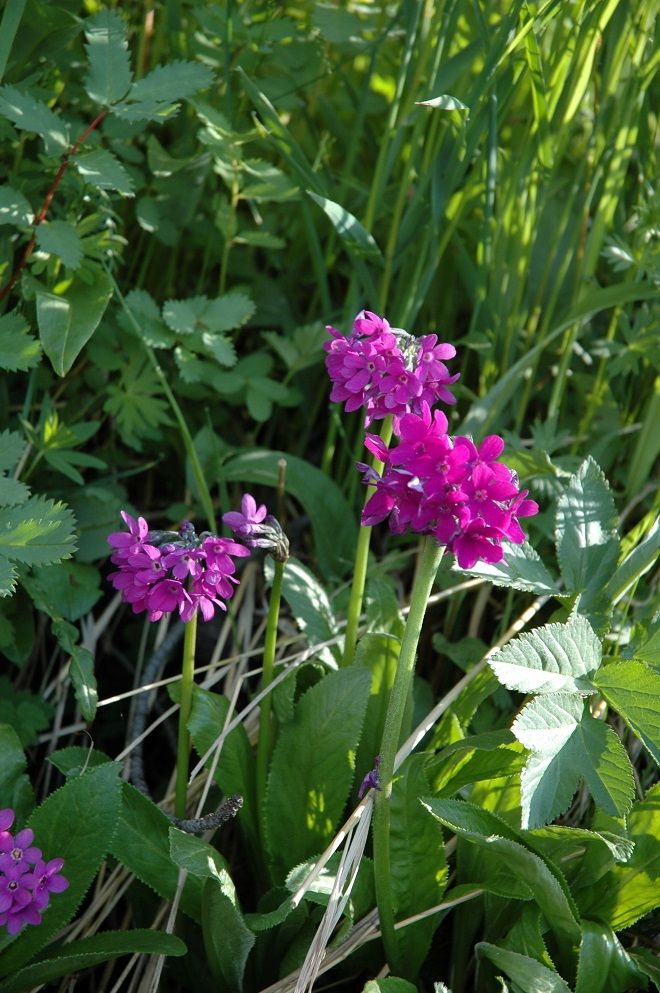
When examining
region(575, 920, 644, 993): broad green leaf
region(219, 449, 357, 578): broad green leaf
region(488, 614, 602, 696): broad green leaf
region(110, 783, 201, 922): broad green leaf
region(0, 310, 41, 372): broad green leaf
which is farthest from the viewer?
region(219, 449, 357, 578): broad green leaf

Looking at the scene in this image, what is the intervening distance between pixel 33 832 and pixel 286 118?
1581 mm

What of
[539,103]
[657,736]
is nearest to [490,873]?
[657,736]

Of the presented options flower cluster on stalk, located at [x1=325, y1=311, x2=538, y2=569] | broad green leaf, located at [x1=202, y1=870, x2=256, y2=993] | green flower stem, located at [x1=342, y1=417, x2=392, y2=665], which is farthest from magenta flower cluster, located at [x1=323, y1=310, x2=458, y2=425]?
broad green leaf, located at [x1=202, y1=870, x2=256, y2=993]

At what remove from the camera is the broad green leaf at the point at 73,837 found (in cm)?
132

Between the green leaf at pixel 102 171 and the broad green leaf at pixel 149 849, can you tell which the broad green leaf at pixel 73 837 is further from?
the green leaf at pixel 102 171

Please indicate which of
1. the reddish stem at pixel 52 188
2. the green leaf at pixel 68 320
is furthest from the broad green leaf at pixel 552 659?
the reddish stem at pixel 52 188

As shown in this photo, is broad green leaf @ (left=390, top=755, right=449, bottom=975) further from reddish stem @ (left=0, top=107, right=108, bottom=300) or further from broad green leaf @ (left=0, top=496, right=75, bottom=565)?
reddish stem @ (left=0, top=107, right=108, bottom=300)

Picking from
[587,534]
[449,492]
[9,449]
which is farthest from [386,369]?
[9,449]

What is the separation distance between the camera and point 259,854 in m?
1.45

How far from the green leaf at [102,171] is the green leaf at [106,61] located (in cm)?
10

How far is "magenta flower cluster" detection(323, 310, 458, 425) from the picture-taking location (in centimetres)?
114

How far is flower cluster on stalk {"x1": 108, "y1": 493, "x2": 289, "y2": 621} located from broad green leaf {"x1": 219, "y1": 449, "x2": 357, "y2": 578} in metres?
0.63

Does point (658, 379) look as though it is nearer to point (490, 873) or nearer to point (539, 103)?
point (539, 103)

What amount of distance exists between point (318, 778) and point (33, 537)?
51cm
